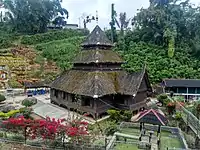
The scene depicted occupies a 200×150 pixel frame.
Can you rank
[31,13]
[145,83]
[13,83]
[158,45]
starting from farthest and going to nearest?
[31,13] < [158,45] < [13,83] < [145,83]

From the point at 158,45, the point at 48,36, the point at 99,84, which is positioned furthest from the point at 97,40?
the point at 48,36

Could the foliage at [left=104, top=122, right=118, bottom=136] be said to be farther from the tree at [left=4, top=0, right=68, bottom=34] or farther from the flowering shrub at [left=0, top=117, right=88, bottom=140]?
the tree at [left=4, top=0, right=68, bottom=34]

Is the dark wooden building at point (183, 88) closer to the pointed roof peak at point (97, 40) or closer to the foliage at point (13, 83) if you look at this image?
the pointed roof peak at point (97, 40)

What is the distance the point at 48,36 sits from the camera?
59.7 m

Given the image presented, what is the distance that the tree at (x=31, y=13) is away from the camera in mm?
57781

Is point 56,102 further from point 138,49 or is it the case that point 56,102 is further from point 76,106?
point 138,49

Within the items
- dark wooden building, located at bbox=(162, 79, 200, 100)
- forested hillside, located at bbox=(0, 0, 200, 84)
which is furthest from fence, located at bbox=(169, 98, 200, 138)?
forested hillside, located at bbox=(0, 0, 200, 84)

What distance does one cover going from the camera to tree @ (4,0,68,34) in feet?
190

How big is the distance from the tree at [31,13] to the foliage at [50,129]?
1894 inches

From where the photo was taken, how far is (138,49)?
4575cm

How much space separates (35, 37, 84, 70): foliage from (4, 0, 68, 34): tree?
8444mm

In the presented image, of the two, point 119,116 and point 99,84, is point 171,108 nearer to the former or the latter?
point 119,116

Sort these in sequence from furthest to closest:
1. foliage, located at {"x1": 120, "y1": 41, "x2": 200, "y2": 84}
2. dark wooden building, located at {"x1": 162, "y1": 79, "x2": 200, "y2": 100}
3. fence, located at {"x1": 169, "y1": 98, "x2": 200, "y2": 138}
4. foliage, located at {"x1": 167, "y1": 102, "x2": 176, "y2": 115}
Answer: foliage, located at {"x1": 120, "y1": 41, "x2": 200, "y2": 84} < dark wooden building, located at {"x1": 162, "y1": 79, "x2": 200, "y2": 100} < foliage, located at {"x1": 167, "y1": 102, "x2": 176, "y2": 115} < fence, located at {"x1": 169, "y1": 98, "x2": 200, "y2": 138}

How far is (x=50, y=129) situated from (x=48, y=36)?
160 feet
